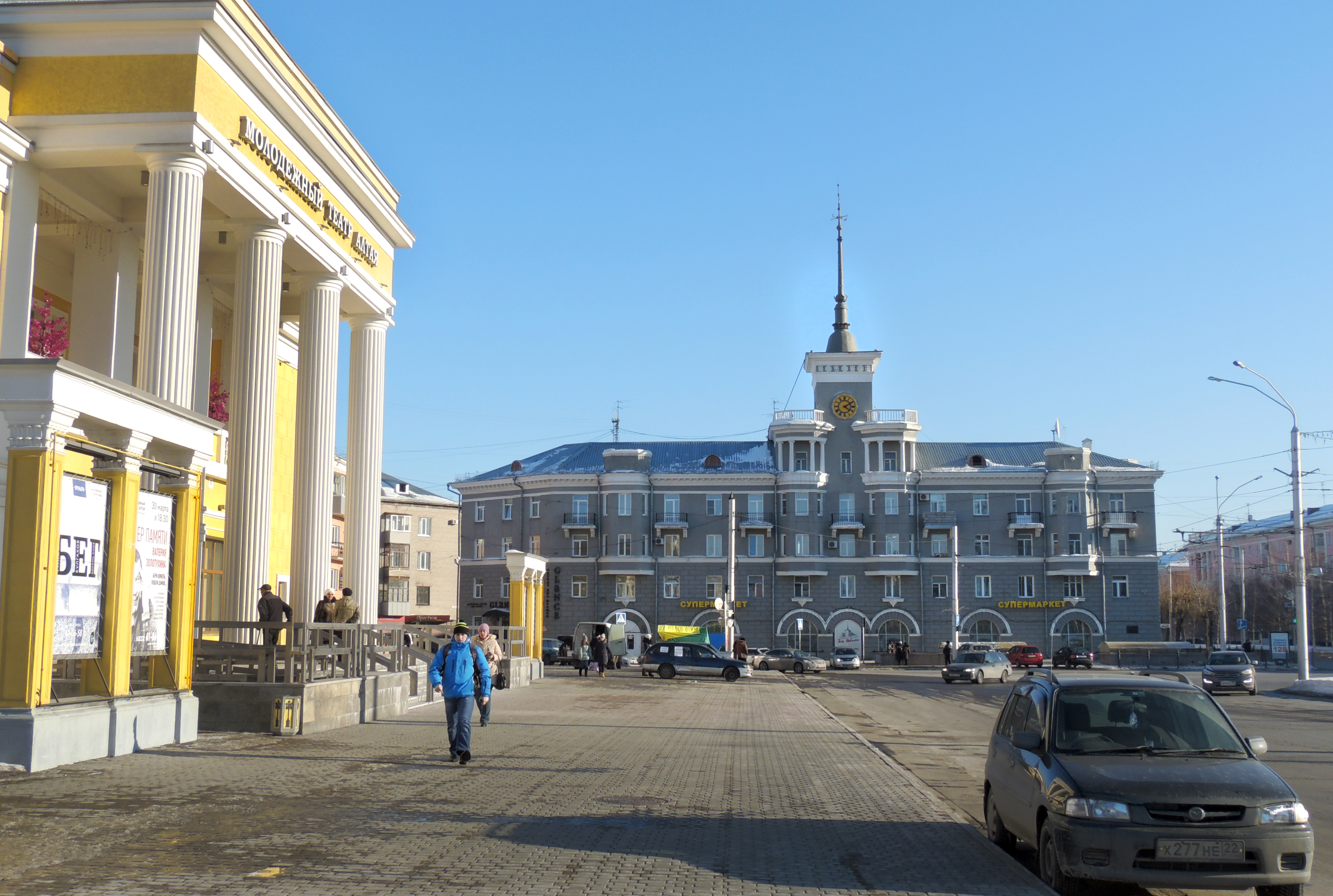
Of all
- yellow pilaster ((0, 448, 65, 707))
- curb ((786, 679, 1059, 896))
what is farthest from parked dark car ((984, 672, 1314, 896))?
yellow pilaster ((0, 448, 65, 707))

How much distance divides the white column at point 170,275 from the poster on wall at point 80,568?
6.25 m

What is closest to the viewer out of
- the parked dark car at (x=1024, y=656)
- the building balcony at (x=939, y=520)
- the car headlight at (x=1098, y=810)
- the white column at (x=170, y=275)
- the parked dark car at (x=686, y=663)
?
the car headlight at (x=1098, y=810)

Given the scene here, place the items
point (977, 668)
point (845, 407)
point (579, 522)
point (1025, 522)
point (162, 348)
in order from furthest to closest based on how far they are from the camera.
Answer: point (845, 407)
point (579, 522)
point (1025, 522)
point (977, 668)
point (162, 348)

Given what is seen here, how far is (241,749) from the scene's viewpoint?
46.2ft

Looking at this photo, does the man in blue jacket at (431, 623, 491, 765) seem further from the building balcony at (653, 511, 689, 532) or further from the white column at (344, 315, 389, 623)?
the building balcony at (653, 511, 689, 532)

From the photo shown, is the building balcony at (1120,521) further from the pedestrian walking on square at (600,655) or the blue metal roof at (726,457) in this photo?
the pedestrian walking on square at (600,655)

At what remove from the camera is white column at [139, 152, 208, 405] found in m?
18.4

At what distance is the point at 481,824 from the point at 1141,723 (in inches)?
204

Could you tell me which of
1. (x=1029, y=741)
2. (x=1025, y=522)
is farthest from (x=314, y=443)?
(x=1025, y=522)

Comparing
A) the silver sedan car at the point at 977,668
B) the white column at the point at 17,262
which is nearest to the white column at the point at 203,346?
the white column at the point at 17,262

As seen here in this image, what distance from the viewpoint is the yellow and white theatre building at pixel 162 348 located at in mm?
11703

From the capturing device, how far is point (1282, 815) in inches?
281

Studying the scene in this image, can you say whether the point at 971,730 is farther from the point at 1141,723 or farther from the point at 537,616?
the point at 537,616

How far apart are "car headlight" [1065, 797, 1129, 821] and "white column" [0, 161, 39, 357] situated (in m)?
17.7
